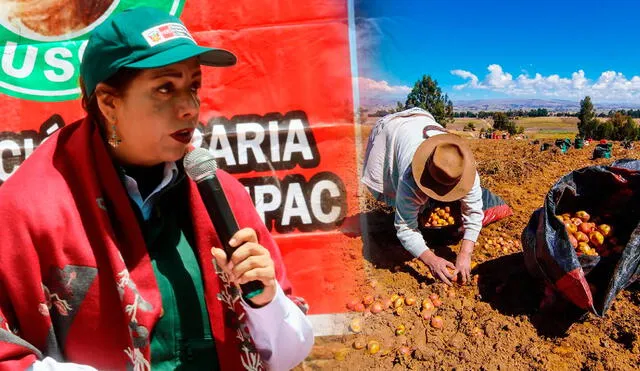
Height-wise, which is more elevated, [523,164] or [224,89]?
[224,89]

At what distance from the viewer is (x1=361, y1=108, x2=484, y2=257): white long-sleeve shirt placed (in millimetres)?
3266

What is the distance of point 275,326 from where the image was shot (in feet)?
3.95

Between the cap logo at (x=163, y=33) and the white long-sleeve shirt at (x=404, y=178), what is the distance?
240 centimetres

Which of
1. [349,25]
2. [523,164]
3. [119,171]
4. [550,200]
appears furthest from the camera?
[523,164]

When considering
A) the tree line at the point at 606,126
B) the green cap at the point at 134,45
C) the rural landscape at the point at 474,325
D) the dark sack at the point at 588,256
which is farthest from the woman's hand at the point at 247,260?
the tree line at the point at 606,126

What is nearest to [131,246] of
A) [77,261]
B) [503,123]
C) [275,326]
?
[77,261]

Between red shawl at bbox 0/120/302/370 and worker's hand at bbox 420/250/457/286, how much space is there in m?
2.23

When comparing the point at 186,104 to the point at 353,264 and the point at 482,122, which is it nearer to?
the point at 353,264

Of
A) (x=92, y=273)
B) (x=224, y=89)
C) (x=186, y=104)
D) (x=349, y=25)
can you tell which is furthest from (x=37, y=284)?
(x=349, y=25)

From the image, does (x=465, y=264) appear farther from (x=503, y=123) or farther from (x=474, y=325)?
(x=503, y=123)

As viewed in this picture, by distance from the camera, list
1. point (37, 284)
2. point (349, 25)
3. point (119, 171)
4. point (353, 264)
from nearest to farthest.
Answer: point (37, 284), point (119, 171), point (349, 25), point (353, 264)

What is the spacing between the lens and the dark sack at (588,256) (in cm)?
237

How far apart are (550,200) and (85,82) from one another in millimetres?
2397

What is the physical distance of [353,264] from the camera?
9.44 ft
